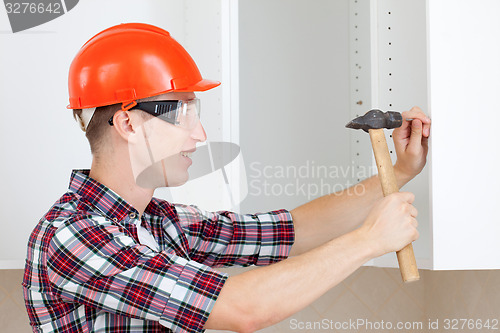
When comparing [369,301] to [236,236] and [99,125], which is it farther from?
[99,125]

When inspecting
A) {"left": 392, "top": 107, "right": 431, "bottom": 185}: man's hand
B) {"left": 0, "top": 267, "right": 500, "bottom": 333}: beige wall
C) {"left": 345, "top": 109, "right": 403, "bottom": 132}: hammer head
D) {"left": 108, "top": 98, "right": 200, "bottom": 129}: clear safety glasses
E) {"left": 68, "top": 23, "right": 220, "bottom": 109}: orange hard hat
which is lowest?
{"left": 0, "top": 267, "right": 500, "bottom": 333}: beige wall

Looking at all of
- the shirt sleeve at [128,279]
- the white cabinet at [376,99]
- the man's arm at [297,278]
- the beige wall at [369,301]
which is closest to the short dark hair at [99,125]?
the shirt sleeve at [128,279]

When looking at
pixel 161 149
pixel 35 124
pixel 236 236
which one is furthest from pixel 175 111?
pixel 35 124

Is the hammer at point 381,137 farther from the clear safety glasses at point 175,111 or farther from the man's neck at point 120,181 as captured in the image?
the man's neck at point 120,181

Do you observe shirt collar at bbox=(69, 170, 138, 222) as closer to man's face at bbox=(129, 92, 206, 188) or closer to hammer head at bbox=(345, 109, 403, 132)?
man's face at bbox=(129, 92, 206, 188)

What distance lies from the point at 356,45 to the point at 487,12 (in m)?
0.56

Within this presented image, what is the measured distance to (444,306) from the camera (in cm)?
190

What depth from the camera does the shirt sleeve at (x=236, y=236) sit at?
1.32m

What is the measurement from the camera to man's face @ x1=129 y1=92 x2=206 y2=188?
115 cm

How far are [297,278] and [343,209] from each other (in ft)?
1.40

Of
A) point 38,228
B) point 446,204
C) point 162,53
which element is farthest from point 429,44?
point 38,228

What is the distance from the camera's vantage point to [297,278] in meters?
0.97

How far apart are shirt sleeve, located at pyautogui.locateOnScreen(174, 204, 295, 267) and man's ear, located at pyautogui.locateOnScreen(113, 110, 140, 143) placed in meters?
0.26

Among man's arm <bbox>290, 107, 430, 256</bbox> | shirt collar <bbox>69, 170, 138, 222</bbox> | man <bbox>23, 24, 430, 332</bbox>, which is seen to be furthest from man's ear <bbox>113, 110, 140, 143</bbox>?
man's arm <bbox>290, 107, 430, 256</bbox>
